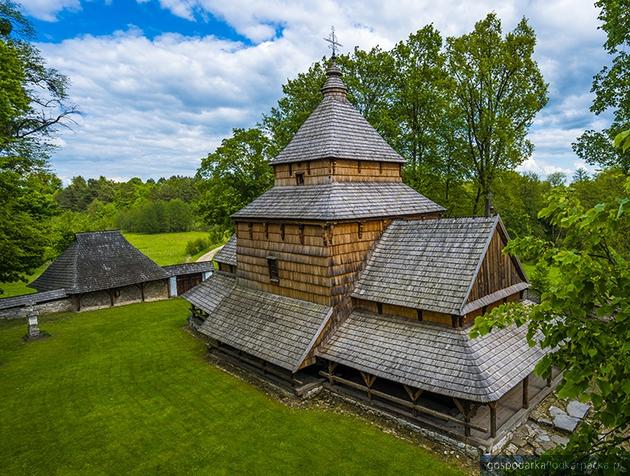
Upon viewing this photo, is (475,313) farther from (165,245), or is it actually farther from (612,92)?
(165,245)

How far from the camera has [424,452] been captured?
9422mm

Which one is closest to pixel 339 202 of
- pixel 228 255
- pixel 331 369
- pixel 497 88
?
pixel 331 369

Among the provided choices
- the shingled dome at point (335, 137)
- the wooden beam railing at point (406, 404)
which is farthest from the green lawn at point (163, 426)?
the shingled dome at point (335, 137)

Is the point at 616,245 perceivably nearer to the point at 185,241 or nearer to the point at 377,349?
the point at 377,349

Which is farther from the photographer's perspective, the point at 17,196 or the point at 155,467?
the point at 17,196

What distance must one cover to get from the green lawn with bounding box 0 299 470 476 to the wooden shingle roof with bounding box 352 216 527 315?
12.6 ft

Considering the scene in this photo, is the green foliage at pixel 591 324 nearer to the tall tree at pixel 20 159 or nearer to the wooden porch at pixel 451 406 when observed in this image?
the wooden porch at pixel 451 406

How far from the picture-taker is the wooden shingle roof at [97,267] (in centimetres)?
2342

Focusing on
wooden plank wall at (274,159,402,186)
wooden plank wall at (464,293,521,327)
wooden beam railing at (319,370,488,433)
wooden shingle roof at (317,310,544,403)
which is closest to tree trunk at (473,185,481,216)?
wooden plank wall at (274,159,402,186)

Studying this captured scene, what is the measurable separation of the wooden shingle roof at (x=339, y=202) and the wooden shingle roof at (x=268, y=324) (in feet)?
10.3

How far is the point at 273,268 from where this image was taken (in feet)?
47.2

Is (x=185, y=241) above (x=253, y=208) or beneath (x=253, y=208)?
beneath

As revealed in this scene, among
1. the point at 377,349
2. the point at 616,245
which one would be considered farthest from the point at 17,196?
the point at 616,245

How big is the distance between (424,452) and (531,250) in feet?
24.2
